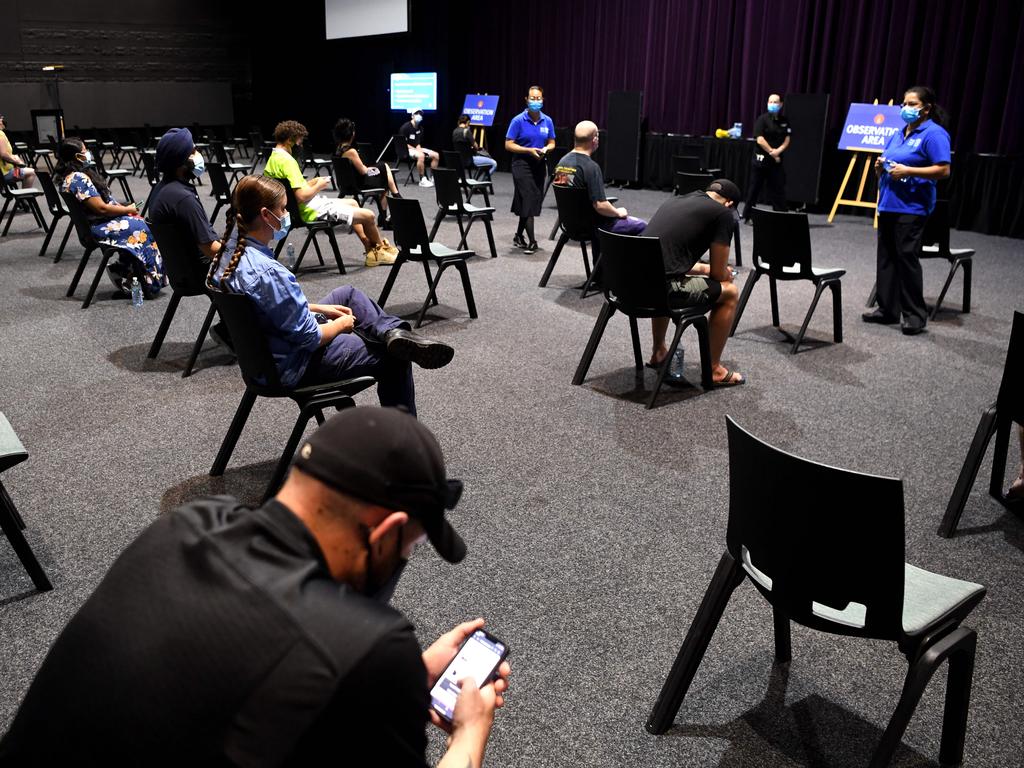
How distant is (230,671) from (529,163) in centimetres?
700

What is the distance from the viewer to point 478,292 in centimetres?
616

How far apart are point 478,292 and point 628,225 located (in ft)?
4.05

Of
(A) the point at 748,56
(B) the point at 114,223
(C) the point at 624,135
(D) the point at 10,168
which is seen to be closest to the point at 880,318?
(B) the point at 114,223

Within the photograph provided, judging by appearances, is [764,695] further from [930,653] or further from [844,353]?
[844,353]

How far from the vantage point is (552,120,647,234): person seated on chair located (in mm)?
5695

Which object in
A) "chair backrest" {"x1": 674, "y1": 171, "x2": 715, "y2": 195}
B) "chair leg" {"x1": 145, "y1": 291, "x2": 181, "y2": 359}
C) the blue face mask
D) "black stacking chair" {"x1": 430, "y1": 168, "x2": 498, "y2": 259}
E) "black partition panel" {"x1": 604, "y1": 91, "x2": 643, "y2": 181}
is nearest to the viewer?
"chair leg" {"x1": 145, "y1": 291, "x2": 181, "y2": 359}

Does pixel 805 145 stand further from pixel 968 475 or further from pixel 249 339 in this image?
pixel 249 339

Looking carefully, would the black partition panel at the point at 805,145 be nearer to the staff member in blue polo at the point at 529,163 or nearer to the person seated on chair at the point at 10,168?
the staff member in blue polo at the point at 529,163

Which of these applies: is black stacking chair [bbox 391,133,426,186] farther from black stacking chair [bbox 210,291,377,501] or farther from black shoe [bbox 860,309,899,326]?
black stacking chair [bbox 210,291,377,501]

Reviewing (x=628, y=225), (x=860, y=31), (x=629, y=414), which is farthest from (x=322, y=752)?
(x=860, y=31)

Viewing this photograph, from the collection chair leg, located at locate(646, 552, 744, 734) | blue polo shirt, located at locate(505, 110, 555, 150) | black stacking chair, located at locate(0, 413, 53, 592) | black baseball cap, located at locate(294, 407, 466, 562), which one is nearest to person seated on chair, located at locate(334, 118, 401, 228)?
blue polo shirt, located at locate(505, 110, 555, 150)

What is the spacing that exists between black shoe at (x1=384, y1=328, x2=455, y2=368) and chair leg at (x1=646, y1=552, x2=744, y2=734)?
4.82ft

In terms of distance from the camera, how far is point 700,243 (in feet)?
13.2

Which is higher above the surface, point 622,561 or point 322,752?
point 322,752
